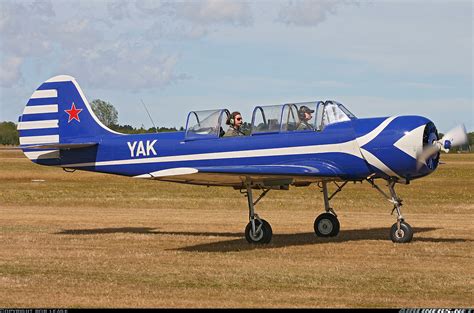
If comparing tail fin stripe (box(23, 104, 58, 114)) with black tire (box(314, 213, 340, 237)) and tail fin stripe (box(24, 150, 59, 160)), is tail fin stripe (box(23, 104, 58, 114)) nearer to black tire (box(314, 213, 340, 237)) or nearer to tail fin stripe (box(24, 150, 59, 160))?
tail fin stripe (box(24, 150, 59, 160))

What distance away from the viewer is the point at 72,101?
2020 cm

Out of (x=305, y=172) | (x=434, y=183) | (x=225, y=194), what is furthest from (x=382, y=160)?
(x=434, y=183)

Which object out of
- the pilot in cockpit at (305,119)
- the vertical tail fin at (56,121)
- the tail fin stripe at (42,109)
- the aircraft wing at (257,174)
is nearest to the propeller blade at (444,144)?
the aircraft wing at (257,174)

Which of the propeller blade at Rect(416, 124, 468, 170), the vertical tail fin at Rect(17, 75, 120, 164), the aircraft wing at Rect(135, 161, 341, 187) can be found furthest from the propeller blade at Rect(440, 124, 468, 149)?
the vertical tail fin at Rect(17, 75, 120, 164)

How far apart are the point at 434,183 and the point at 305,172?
27.1 meters

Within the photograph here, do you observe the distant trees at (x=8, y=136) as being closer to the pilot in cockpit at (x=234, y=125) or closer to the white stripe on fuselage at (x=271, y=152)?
the white stripe on fuselage at (x=271, y=152)

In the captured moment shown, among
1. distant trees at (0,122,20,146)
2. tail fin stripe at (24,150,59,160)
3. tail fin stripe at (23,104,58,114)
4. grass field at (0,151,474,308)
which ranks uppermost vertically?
distant trees at (0,122,20,146)

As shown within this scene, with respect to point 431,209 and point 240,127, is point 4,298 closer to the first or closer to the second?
point 240,127

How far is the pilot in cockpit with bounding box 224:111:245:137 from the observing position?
17.6 m

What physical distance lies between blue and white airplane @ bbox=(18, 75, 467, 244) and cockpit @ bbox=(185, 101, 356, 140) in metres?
0.02

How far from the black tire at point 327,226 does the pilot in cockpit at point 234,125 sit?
257 cm

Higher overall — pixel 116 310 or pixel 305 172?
pixel 305 172

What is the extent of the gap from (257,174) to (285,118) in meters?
1.63

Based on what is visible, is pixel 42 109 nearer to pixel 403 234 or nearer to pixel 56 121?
pixel 56 121
